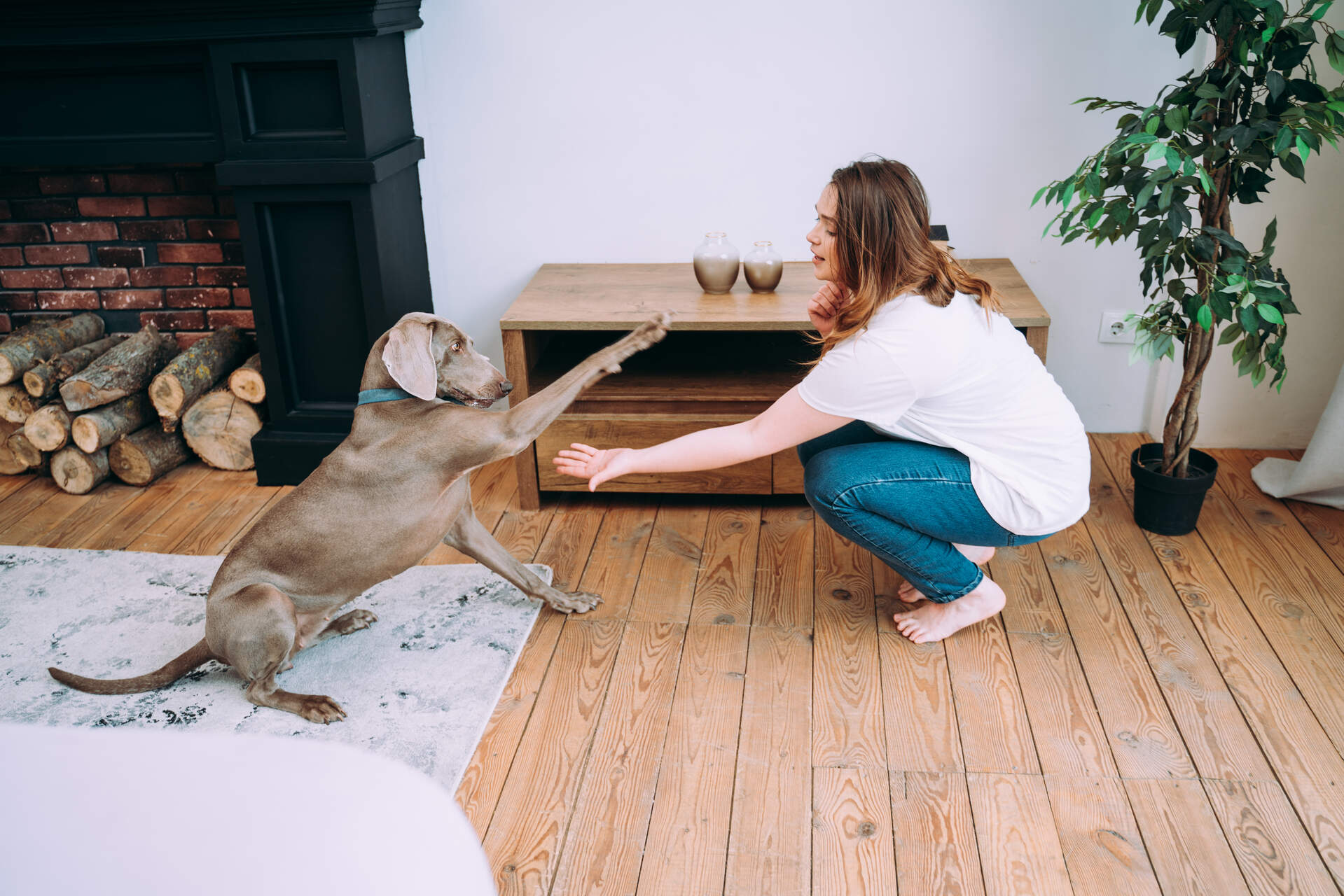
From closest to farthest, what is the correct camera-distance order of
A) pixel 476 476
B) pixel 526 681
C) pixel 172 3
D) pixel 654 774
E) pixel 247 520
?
1. pixel 654 774
2. pixel 526 681
3. pixel 172 3
4. pixel 247 520
5. pixel 476 476

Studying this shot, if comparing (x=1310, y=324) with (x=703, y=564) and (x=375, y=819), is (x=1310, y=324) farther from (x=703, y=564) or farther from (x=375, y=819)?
(x=375, y=819)

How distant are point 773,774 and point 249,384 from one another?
74.8 inches

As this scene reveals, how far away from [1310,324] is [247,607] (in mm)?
2623

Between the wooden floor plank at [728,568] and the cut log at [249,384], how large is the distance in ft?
4.28

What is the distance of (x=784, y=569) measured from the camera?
2379 mm

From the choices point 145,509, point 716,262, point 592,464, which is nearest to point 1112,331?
point 716,262

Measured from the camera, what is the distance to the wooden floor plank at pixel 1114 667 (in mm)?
1766

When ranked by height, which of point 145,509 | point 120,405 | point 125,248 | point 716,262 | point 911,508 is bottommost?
point 145,509

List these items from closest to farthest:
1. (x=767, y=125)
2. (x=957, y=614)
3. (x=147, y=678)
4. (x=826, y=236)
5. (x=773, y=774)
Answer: (x=773, y=774), (x=826, y=236), (x=147, y=678), (x=957, y=614), (x=767, y=125)

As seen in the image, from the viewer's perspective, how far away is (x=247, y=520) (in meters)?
2.69

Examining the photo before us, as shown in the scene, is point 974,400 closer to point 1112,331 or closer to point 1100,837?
point 1100,837

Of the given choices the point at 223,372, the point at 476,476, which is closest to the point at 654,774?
the point at 476,476

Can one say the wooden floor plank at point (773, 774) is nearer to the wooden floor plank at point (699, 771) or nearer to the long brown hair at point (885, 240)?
the wooden floor plank at point (699, 771)

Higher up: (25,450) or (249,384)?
(249,384)
